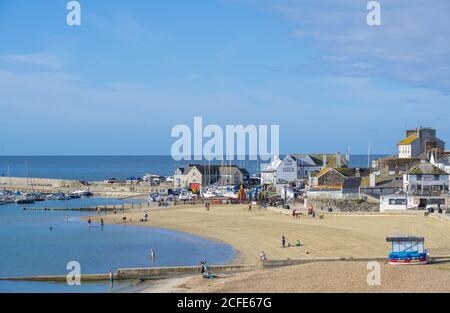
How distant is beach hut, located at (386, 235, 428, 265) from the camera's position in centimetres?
3369

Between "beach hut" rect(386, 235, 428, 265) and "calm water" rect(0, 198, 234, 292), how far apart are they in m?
9.52

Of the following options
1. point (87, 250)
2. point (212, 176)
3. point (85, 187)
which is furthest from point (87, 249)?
point (85, 187)

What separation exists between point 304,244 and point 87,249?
46.2 ft

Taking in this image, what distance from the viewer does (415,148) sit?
87188 millimetres

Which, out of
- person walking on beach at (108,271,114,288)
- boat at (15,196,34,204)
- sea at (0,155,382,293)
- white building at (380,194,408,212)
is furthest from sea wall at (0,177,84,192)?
person walking on beach at (108,271,114,288)

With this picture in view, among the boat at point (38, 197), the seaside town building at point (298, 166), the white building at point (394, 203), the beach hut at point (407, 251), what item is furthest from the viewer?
the boat at point (38, 197)

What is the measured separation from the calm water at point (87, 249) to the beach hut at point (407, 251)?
9.52 metres

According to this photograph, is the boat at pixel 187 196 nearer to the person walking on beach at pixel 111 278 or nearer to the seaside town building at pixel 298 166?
the seaside town building at pixel 298 166

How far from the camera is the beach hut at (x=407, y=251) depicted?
33.7m

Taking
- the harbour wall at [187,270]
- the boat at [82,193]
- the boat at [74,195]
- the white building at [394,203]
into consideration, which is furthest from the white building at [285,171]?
the harbour wall at [187,270]

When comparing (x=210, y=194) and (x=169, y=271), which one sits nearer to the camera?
(x=169, y=271)

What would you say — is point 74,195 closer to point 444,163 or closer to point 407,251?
point 444,163

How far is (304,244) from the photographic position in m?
42.7
